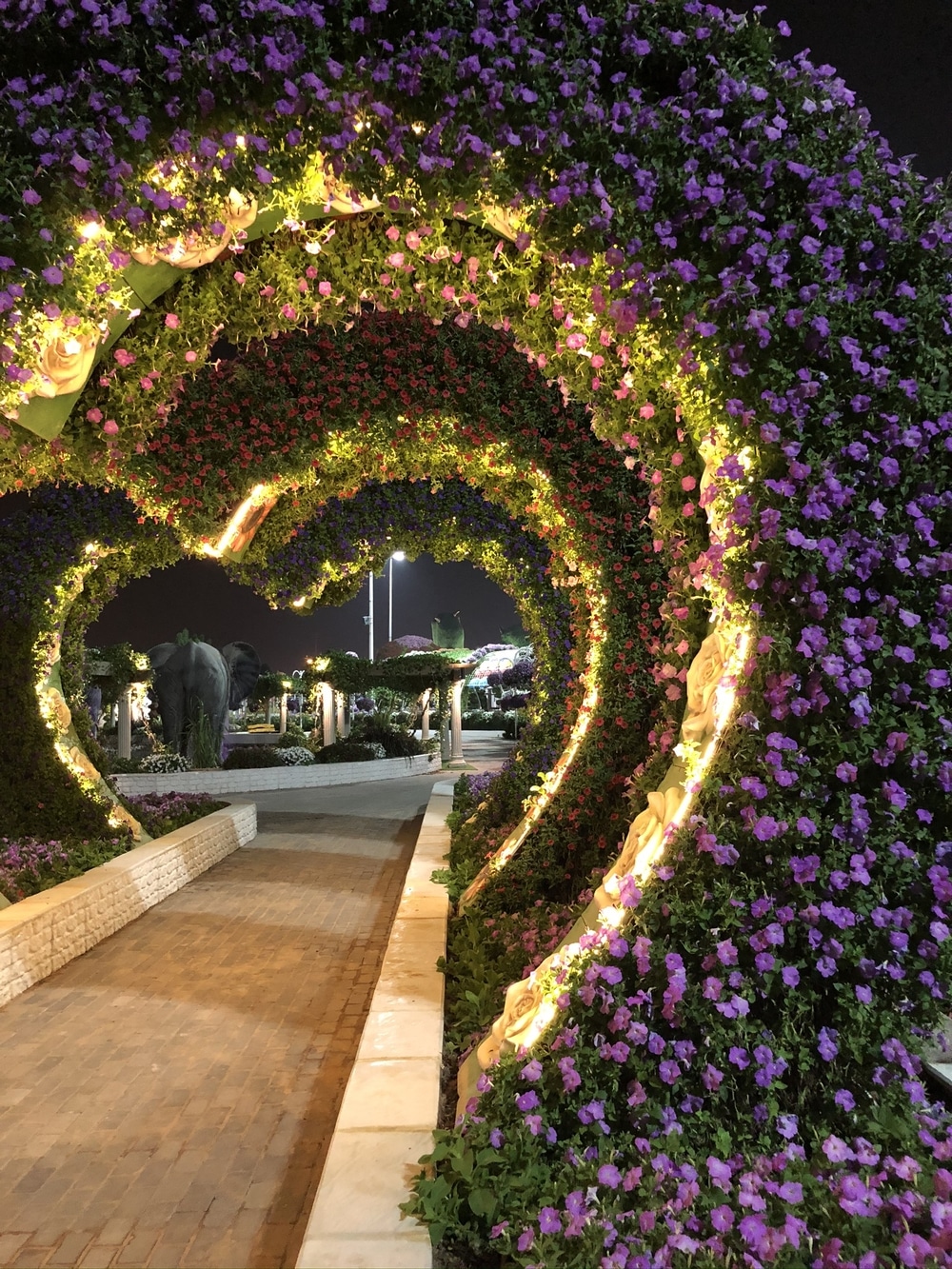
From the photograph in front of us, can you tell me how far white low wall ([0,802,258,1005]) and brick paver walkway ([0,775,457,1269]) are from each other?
0.15 meters

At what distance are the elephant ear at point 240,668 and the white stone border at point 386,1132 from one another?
26.4 m

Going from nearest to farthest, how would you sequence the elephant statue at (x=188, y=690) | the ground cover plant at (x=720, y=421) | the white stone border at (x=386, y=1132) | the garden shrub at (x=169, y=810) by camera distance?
the white stone border at (x=386, y=1132) < the ground cover plant at (x=720, y=421) < the garden shrub at (x=169, y=810) < the elephant statue at (x=188, y=690)

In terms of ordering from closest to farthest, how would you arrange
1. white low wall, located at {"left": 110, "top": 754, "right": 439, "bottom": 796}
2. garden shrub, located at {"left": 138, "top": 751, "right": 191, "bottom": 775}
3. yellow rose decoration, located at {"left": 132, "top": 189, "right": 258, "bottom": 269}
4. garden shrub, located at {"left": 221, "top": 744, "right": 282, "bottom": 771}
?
yellow rose decoration, located at {"left": 132, "top": 189, "right": 258, "bottom": 269}
white low wall, located at {"left": 110, "top": 754, "right": 439, "bottom": 796}
garden shrub, located at {"left": 138, "top": 751, "right": 191, "bottom": 775}
garden shrub, located at {"left": 221, "top": 744, "right": 282, "bottom": 771}

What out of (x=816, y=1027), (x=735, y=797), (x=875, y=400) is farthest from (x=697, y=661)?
(x=816, y=1027)

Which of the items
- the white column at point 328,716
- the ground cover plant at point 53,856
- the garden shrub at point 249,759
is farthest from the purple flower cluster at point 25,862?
the white column at point 328,716

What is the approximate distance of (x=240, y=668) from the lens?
30375mm

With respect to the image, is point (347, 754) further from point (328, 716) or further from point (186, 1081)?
point (186, 1081)

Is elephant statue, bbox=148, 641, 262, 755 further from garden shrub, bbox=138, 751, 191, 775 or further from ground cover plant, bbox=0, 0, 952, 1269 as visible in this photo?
ground cover plant, bbox=0, 0, 952, 1269

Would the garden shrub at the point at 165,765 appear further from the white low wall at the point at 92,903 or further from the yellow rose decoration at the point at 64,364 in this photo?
the yellow rose decoration at the point at 64,364

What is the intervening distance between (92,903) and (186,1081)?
9.19 feet

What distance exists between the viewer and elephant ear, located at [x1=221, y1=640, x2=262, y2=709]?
30.3 meters

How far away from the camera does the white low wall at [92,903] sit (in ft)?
17.3

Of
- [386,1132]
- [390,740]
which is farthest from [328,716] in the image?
[386,1132]

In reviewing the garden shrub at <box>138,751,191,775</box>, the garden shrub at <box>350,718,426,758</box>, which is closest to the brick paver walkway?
the garden shrub at <box>138,751,191,775</box>
